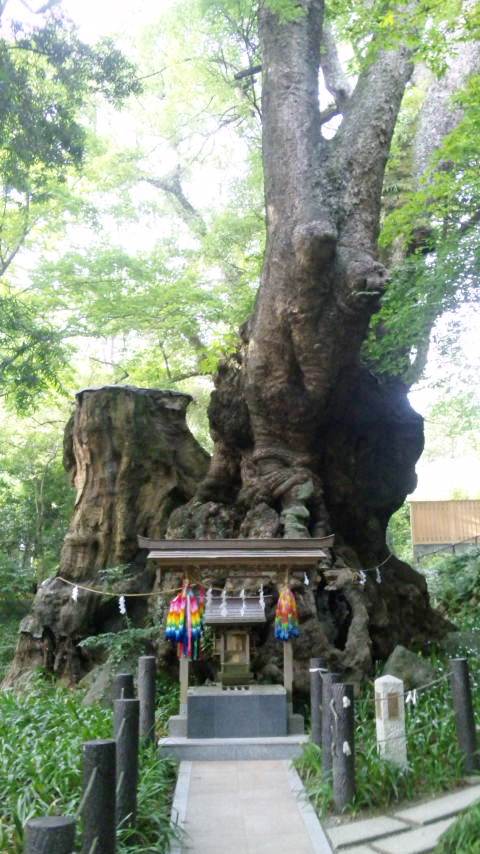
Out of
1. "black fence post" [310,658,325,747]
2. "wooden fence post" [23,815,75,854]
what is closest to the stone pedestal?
"black fence post" [310,658,325,747]

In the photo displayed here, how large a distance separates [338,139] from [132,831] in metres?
10.4

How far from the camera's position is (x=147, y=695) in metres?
7.66

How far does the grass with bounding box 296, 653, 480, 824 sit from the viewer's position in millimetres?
5812

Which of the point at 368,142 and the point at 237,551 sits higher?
the point at 368,142

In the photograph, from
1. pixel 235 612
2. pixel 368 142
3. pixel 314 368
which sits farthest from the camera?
pixel 368 142

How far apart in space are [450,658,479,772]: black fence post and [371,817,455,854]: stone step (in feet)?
4.09

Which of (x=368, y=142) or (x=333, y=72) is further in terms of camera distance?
(x=333, y=72)

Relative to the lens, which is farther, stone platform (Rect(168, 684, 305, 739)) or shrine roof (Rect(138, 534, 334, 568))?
shrine roof (Rect(138, 534, 334, 568))

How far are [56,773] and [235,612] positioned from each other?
3522mm

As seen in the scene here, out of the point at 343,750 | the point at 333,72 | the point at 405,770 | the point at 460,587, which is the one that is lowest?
the point at 405,770

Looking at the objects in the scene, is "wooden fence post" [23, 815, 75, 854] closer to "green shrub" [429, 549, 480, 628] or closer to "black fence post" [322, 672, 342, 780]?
"black fence post" [322, 672, 342, 780]

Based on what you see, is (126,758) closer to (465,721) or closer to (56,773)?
(56,773)

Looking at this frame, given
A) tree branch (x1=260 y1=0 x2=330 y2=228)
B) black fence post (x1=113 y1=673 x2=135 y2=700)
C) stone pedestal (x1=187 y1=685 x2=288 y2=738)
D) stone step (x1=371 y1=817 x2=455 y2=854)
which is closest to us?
stone step (x1=371 y1=817 x2=455 y2=854)

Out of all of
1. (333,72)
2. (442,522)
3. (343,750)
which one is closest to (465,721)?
(343,750)
